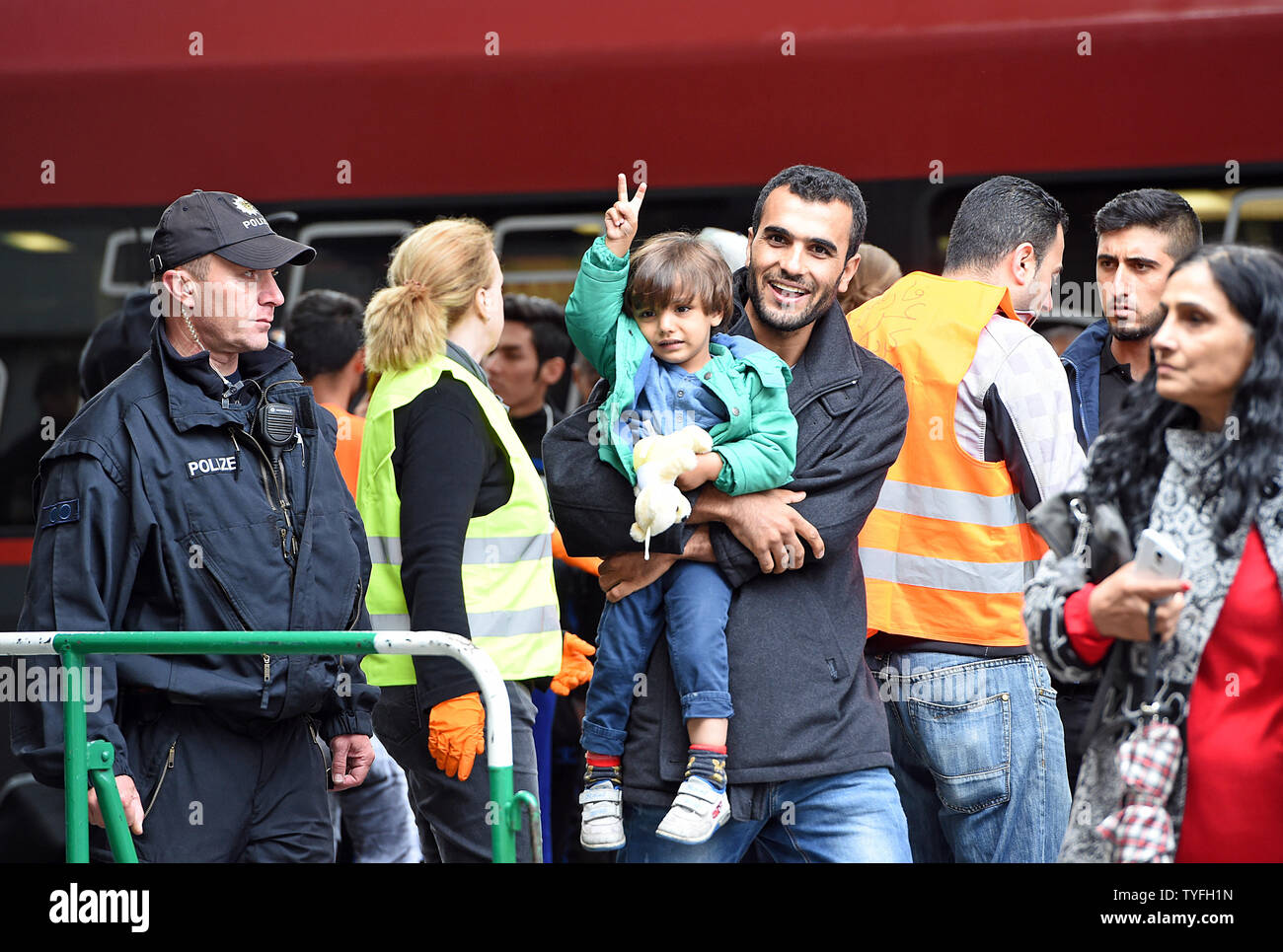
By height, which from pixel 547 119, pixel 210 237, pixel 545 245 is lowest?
pixel 210 237

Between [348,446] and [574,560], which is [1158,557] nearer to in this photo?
[574,560]

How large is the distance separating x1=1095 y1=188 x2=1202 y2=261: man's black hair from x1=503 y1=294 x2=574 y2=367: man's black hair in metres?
2.14

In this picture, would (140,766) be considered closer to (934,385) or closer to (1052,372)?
(934,385)

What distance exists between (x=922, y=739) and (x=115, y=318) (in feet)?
11.4

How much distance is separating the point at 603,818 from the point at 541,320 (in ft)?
9.12

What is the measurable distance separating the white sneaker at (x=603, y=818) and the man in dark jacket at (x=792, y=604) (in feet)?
0.13

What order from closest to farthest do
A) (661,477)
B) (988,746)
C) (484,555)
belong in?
(661,477)
(988,746)
(484,555)

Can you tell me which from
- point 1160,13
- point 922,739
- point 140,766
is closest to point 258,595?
point 140,766

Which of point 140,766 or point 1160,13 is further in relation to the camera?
point 1160,13

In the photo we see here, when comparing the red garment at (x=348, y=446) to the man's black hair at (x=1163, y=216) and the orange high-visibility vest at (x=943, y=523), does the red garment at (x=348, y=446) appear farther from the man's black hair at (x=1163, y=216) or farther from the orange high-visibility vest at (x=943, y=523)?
the man's black hair at (x=1163, y=216)

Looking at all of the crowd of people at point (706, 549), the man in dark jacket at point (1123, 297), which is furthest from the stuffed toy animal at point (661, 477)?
the man in dark jacket at point (1123, 297)

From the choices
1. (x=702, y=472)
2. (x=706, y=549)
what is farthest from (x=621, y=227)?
(x=706, y=549)

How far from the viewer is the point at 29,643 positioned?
2756mm

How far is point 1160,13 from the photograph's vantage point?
497 cm
